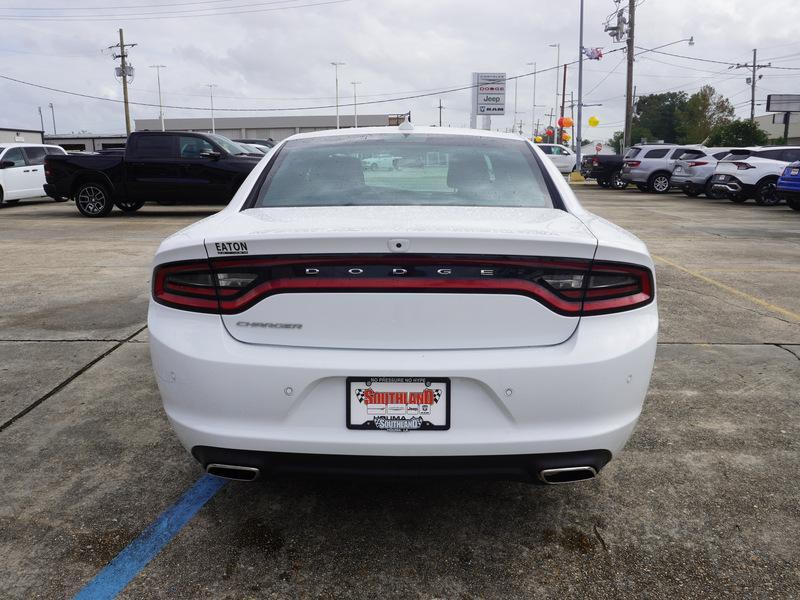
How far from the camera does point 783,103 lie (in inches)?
2099

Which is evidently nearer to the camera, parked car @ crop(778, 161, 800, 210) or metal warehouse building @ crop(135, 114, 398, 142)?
parked car @ crop(778, 161, 800, 210)

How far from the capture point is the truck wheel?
51.8 ft

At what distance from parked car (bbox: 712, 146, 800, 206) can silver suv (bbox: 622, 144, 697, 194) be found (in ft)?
15.9

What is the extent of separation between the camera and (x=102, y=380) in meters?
4.63

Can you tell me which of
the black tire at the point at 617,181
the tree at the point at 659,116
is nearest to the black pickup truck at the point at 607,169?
the black tire at the point at 617,181

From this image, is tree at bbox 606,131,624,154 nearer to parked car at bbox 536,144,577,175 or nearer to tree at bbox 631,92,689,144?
tree at bbox 631,92,689,144

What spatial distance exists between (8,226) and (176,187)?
344 centimetres

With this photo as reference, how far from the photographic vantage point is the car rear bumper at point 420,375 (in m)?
2.38

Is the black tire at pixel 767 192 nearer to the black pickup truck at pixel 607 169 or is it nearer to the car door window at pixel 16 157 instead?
the black pickup truck at pixel 607 169

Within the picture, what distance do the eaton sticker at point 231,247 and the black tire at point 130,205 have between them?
1500cm

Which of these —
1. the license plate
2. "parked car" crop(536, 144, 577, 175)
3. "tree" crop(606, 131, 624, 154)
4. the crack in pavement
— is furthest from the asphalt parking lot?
"tree" crop(606, 131, 624, 154)

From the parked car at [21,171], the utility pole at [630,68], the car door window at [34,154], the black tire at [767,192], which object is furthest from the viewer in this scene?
the utility pole at [630,68]

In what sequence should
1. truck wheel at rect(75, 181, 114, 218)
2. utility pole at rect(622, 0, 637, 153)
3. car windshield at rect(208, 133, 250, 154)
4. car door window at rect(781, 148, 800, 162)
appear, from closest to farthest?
1. car windshield at rect(208, 133, 250, 154)
2. truck wheel at rect(75, 181, 114, 218)
3. car door window at rect(781, 148, 800, 162)
4. utility pole at rect(622, 0, 637, 153)

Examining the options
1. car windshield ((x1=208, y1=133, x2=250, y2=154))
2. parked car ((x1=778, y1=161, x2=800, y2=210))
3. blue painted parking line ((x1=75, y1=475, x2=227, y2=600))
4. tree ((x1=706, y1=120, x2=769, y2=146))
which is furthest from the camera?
tree ((x1=706, y1=120, x2=769, y2=146))
